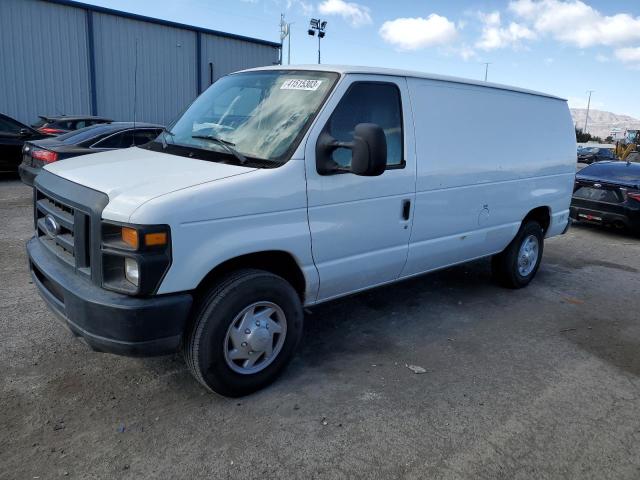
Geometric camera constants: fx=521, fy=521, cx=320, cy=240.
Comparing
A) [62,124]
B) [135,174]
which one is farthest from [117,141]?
[135,174]

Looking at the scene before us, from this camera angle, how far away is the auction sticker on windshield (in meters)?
3.75

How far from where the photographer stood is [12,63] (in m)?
18.2

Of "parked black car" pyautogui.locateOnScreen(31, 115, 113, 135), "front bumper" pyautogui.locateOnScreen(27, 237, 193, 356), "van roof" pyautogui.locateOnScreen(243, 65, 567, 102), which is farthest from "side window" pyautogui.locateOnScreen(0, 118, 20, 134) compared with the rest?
"front bumper" pyautogui.locateOnScreen(27, 237, 193, 356)

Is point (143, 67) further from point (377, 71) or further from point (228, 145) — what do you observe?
Answer: point (228, 145)

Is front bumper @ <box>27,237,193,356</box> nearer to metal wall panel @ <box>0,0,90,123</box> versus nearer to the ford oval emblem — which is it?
the ford oval emblem

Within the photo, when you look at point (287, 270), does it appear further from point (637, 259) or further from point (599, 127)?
point (599, 127)

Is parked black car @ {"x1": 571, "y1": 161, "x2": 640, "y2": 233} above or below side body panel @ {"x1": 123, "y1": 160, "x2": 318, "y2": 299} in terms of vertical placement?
below

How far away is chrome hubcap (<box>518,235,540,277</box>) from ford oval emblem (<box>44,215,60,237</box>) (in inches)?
184

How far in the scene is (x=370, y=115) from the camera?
396cm

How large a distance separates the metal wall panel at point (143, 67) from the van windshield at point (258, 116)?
55.1 ft

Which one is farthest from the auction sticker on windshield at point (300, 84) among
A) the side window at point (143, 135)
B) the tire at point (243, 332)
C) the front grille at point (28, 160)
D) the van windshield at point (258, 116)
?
the front grille at point (28, 160)

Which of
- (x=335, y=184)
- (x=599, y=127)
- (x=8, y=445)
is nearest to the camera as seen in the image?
(x=8, y=445)

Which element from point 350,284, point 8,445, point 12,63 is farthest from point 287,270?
point 12,63

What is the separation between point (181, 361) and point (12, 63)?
61.2 feet
